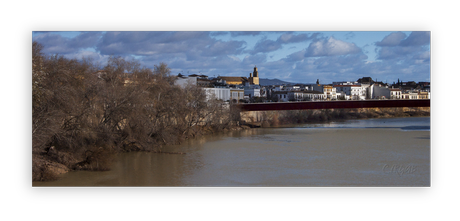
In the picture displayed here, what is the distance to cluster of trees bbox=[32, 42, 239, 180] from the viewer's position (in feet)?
28.0

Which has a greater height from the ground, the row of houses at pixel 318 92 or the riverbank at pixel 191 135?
the row of houses at pixel 318 92

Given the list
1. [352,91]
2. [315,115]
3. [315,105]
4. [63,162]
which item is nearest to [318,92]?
[352,91]

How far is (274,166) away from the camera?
1078 cm

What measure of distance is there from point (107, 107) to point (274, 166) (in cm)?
561

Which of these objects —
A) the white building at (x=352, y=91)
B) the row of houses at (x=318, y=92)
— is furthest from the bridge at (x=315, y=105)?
the white building at (x=352, y=91)

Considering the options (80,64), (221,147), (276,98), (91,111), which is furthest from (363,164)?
(276,98)

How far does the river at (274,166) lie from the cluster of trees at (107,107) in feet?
2.41

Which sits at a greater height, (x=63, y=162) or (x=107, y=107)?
(x=107, y=107)

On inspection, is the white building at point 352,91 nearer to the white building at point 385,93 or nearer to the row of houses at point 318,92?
the row of houses at point 318,92

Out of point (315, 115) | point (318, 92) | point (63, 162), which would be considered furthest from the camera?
point (318, 92)

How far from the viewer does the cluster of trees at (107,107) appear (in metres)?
8.55

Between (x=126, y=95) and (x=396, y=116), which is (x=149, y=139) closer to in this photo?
(x=126, y=95)

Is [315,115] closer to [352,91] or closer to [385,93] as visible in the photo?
[385,93]

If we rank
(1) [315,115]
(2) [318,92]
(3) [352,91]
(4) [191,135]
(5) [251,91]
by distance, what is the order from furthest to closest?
(3) [352,91], (2) [318,92], (5) [251,91], (1) [315,115], (4) [191,135]
